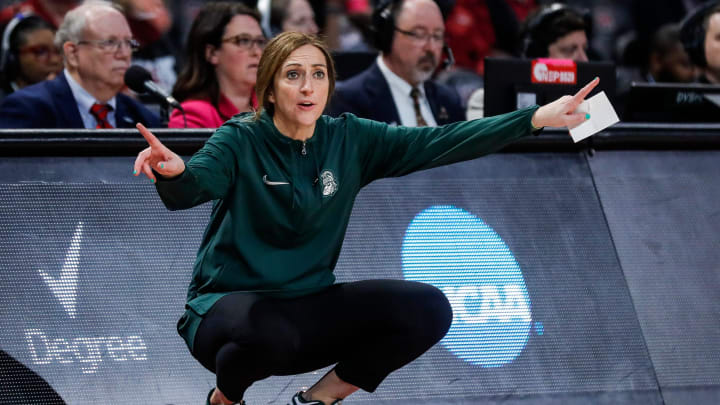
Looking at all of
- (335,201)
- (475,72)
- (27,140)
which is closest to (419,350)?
(335,201)

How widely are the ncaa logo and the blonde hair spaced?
751mm

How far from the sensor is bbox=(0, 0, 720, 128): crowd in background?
3984 mm

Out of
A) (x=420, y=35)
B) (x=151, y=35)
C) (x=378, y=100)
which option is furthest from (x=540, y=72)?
(x=151, y=35)

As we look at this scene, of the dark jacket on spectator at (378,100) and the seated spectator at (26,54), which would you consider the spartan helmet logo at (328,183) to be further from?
the seated spectator at (26,54)

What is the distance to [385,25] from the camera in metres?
4.51

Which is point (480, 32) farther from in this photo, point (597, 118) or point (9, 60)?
point (597, 118)

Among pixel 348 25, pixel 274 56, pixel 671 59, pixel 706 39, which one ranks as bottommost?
pixel 671 59

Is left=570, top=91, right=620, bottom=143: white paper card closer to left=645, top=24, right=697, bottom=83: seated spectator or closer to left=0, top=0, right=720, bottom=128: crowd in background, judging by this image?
left=0, top=0, right=720, bottom=128: crowd in background

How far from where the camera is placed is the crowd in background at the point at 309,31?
3984 mm

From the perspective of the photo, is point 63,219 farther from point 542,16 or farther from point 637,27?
point 637,27

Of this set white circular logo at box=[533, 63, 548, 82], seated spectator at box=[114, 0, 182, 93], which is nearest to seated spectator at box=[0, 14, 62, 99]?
seated spectator at box=[114, 0, 182, 93]

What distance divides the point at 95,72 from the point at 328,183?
1.97 metres

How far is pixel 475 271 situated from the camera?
2941mm

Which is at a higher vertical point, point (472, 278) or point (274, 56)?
point (274, 56)
